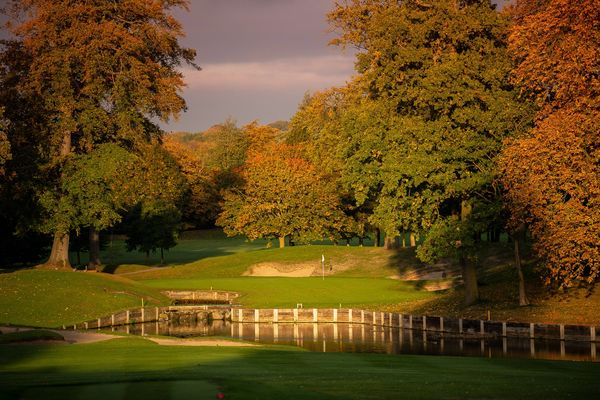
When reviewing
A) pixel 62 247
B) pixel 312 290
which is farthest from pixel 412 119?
pixel 62 247

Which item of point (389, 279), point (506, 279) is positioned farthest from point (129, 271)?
point (506, 279)

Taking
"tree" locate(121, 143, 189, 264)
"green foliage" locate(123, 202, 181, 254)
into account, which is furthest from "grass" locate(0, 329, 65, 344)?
"green foliage" locate(123, 202, 181, 254)

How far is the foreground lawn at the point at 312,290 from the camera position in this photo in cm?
5834

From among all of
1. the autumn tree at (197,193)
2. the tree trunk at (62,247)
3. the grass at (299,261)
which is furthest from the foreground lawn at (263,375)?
the autumn tree at (197,193)

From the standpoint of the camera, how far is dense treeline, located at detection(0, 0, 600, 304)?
39656 millimetres

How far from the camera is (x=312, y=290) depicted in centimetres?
6378

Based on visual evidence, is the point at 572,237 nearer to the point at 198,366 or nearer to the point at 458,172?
the point at 458,172

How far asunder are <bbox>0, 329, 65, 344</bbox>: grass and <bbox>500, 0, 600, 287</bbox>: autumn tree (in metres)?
23.9

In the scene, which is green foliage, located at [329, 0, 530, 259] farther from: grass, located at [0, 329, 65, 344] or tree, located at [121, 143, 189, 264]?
tree, located at [121, 143, 189, 264]

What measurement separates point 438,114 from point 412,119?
1937mm

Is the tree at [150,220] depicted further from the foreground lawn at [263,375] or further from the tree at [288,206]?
the foreground lawn at [263,375]

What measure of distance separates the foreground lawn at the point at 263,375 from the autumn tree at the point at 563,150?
34.3 ft

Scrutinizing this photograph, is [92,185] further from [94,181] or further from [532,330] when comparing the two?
[532,330]

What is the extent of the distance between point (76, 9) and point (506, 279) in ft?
125
